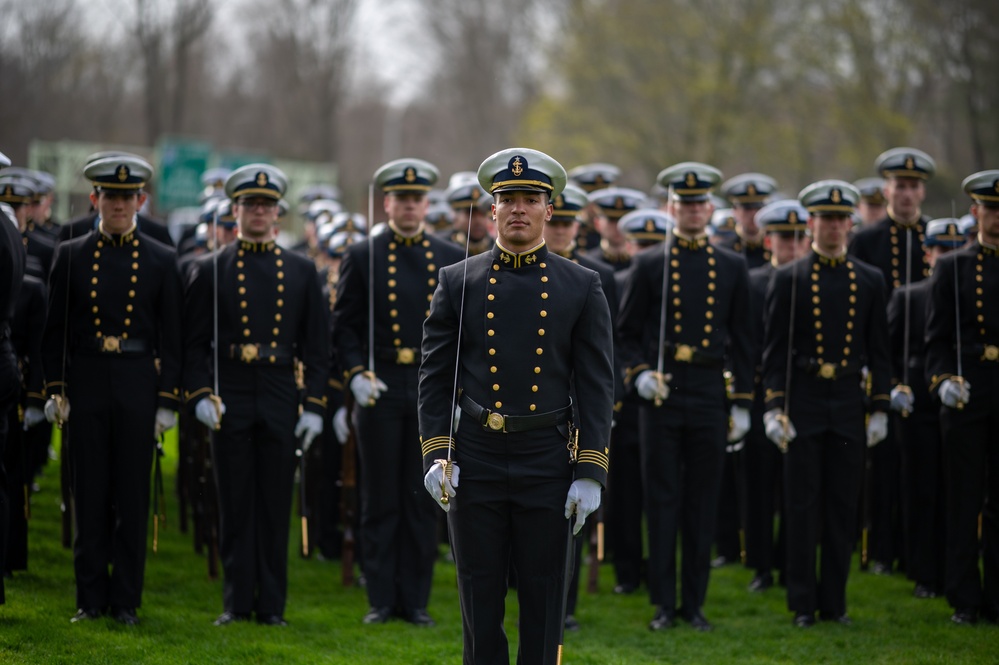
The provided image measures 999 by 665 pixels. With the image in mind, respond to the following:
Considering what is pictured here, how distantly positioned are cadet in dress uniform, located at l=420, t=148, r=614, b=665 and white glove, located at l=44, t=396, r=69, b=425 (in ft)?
9.49

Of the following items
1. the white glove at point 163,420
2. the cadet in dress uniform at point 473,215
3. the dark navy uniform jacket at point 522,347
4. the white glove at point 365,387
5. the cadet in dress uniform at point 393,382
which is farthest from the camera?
the cadet in dress uniform at point 473,215

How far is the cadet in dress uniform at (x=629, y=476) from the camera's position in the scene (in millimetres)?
9484

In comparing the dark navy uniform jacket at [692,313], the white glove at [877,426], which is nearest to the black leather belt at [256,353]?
the dark navy uniform jacket at [692,313]

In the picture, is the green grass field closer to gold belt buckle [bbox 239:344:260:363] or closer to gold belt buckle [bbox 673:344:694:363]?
gold belt buckle [bbox 239:344:260:363]

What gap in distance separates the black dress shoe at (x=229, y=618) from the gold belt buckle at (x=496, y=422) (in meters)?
3.15

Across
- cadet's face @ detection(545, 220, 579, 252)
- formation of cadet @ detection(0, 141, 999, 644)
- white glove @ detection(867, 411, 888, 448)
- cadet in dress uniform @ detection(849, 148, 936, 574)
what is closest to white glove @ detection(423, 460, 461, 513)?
formation of cadet @ detection(0, 141, 999, 644)

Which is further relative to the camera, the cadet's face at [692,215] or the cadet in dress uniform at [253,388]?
the cadet's face at [692,215]

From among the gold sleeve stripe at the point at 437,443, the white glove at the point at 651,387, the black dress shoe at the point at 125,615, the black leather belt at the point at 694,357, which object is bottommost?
the black dress shoe at the point at 125,615

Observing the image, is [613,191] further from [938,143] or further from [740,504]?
[938,143]

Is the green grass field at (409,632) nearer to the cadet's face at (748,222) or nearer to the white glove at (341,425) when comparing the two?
the white glove at (341,425)

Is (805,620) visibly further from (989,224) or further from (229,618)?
(229,618)

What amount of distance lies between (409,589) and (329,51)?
33.0 metres

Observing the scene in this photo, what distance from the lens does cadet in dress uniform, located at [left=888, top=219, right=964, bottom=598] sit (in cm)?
903

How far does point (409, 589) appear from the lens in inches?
326
